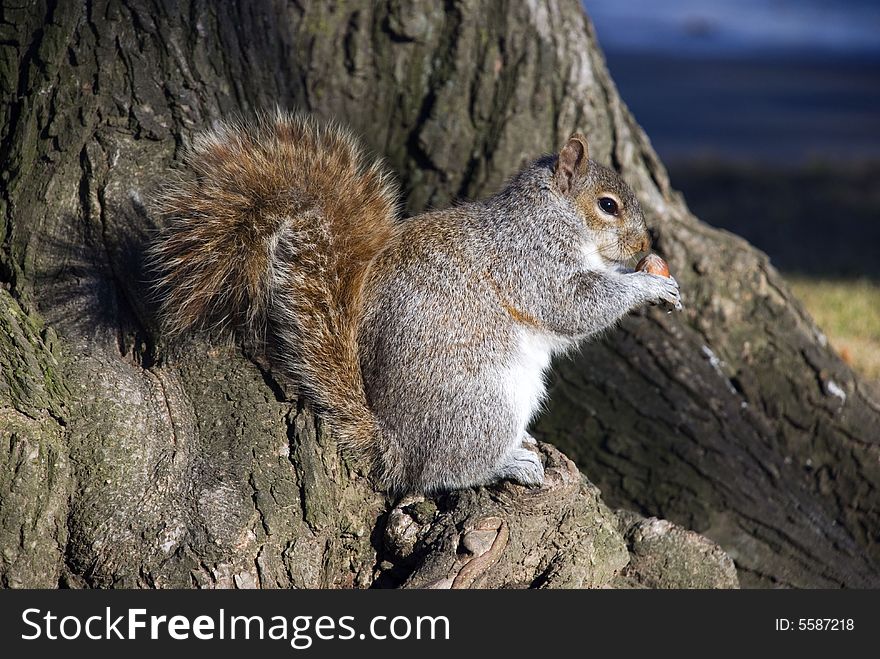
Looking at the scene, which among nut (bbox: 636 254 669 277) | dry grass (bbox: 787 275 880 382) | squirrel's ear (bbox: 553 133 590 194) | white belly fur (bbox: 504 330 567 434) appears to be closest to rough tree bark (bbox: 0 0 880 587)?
white belly fur (bbox: 504 330 567 434)

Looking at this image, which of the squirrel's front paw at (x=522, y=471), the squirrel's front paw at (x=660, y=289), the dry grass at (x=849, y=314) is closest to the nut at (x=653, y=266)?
the squirrel's front paw at (x=660, y=289)

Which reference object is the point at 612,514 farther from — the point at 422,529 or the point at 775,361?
the point at 775,361

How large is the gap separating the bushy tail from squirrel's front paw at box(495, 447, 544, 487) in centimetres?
25

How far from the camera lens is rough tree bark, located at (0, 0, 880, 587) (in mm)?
1835

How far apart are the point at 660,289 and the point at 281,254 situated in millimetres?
810

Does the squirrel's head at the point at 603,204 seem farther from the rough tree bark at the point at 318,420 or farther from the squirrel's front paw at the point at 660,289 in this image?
the rough tree bark at the point at 318,420

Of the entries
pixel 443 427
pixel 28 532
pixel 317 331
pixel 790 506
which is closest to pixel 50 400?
pixel 28 532

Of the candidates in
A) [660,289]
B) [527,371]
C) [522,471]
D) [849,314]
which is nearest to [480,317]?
[527,371]

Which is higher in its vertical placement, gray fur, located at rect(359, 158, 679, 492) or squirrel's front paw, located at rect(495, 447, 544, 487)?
gray fur, located at rect(359, 158, 679, 492)

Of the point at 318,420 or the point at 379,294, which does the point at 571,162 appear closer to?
the point at 379,294

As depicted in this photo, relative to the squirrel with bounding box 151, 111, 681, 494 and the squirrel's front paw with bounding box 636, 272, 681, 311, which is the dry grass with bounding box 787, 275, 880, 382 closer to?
the squirrel's front paw with bounding box 636, 272, 681, 311

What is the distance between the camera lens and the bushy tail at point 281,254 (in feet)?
5.94

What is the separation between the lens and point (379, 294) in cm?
193

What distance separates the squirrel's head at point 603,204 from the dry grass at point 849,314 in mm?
1275
